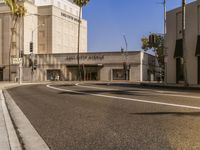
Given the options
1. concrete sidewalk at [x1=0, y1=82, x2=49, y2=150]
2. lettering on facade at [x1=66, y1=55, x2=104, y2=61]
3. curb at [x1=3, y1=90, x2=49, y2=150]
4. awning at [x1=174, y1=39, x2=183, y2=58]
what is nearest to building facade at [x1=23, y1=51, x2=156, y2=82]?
lettering on facade at [x1=66, y1=55, x2=104, y2=61]

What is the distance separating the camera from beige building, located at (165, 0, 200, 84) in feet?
131

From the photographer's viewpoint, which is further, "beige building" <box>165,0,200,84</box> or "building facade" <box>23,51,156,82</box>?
"building facade" <box>23,51,156,82</box>

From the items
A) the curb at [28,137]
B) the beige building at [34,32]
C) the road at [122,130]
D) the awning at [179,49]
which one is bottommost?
the curb at [28,137]

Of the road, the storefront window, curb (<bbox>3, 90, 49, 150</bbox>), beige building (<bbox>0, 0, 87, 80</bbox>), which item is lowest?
curb (<bbox>3, 90, 49, 150</bbox>)

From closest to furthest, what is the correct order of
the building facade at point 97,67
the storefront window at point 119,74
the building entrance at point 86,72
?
the building facade at point 97,67 < the storefront window at point 119,74 < the building entrance at point 86,72

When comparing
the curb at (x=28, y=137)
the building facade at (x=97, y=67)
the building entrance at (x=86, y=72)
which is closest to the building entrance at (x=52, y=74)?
the building facade at (x=97, y=67)

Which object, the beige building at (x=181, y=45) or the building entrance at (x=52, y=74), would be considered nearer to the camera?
the beige building at (x=181, y=45)

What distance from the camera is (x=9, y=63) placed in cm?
8844

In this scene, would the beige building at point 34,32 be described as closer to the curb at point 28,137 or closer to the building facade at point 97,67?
the building facade at point 97,67

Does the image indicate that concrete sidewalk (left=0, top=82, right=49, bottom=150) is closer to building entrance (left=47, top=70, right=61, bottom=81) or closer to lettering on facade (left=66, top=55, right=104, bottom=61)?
lettering on facade (left=66, top=55, right=104, bottom=61)

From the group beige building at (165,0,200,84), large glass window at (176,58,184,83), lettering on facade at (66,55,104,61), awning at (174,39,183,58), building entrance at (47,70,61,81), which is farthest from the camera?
building entrance at (47,70,61,81)

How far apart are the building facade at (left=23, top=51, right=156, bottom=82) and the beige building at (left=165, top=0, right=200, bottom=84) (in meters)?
29.8

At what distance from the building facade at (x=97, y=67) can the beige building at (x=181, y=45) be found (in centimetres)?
2982

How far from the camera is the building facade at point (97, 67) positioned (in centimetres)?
7794
